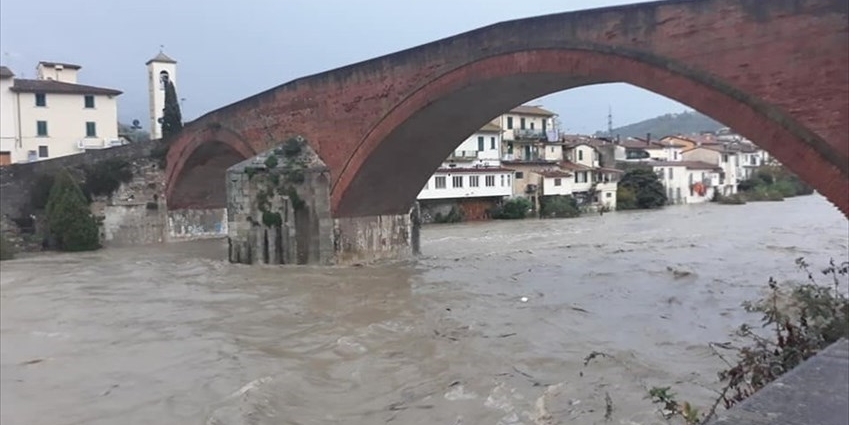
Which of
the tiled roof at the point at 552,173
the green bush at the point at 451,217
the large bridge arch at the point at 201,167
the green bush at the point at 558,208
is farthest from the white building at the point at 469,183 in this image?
the large bridge arch at the point at 201,167

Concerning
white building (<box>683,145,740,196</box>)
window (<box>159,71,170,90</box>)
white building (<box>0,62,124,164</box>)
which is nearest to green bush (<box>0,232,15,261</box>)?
white building (<box>0,62,124,164</box>)

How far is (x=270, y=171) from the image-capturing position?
15.1m

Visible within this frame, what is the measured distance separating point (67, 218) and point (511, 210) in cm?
1823

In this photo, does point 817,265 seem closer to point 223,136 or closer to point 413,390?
point 413,390

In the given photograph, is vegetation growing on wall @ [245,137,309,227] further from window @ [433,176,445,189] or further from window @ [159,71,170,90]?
window @ [159,71,170,90]

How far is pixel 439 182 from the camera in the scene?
99.5 ft

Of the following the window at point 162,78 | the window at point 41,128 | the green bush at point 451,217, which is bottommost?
the green bush at point 451,217

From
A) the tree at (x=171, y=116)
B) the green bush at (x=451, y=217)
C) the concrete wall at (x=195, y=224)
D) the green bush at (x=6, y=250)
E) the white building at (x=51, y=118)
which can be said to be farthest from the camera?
the green bush at (x=451, y=217)

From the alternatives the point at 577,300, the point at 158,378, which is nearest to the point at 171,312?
the point at 158,378

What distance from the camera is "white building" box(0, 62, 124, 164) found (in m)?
28.2

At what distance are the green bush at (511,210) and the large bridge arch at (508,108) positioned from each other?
1590cm

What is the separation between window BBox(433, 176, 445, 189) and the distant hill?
91.3m

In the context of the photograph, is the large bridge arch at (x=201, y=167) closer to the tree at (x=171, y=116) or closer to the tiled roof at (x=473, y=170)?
the tree at (x=171, y=116)

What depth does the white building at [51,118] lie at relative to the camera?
92.4 ft
